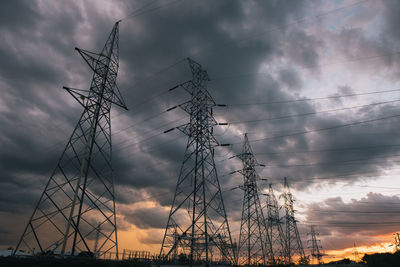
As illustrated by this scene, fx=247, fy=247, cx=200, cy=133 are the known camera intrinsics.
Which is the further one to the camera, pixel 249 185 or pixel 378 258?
pixel 249 185

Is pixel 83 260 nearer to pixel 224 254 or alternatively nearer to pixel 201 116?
pixel 224 254

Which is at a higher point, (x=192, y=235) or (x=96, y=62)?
(x=96, y=62)

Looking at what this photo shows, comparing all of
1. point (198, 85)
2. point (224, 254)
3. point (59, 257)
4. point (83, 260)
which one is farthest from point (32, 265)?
point (198, 85)

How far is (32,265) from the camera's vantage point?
1742 cm

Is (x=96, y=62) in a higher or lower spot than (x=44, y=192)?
higher

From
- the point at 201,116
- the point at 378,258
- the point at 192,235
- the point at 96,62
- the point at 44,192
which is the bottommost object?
the point at 378,258

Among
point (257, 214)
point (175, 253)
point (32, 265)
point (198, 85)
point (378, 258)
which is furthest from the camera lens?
point (257, 214)

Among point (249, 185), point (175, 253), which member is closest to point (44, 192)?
point (175, 253)

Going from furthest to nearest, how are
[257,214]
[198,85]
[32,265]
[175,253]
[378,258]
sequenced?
[257,214] < [198,85] < [175,253] < [378,258] < [32,265]

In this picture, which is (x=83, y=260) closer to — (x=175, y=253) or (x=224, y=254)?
(x=175, y=253)

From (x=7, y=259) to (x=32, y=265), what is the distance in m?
2.53

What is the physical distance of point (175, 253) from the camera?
2478cm

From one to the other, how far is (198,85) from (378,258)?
25973 millimetres

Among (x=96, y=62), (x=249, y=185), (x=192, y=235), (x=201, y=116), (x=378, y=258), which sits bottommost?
(x=378, y=258)
